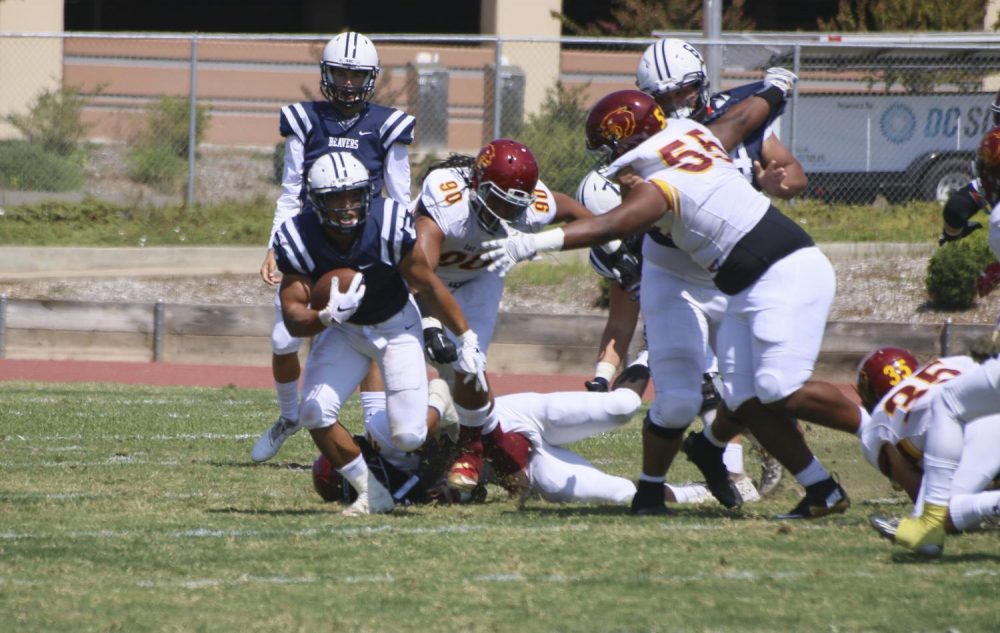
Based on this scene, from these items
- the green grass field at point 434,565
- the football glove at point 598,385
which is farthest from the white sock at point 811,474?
the football glove at point 598,385

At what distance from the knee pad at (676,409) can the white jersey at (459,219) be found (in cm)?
99

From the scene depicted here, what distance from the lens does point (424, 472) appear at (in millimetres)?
6434

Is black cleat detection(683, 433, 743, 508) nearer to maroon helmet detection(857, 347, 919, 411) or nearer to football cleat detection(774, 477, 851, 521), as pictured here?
football cleat detection(774, 477, 851, 521)

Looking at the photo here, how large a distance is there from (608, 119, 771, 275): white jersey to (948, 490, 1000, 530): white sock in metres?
1.33

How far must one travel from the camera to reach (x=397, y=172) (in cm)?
754

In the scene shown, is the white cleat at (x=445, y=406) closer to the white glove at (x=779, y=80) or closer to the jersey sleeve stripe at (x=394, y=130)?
the jersey sleeve stripe at (x=394, y=130)

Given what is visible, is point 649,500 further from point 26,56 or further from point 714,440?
point 26,56

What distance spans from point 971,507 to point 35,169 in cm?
1366

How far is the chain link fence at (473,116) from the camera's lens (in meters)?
16.5

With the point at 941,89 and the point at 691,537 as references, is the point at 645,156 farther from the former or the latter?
the point at 941,89

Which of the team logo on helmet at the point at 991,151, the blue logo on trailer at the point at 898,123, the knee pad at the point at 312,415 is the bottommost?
the knee pad at the point at 312,415

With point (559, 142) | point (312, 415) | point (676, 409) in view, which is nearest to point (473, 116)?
point (559, 142)

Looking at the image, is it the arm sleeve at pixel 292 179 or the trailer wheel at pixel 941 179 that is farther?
the trailer wheel at pixel 941 179

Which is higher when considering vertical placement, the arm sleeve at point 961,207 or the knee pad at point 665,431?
the arm sleeve at point 961,207
